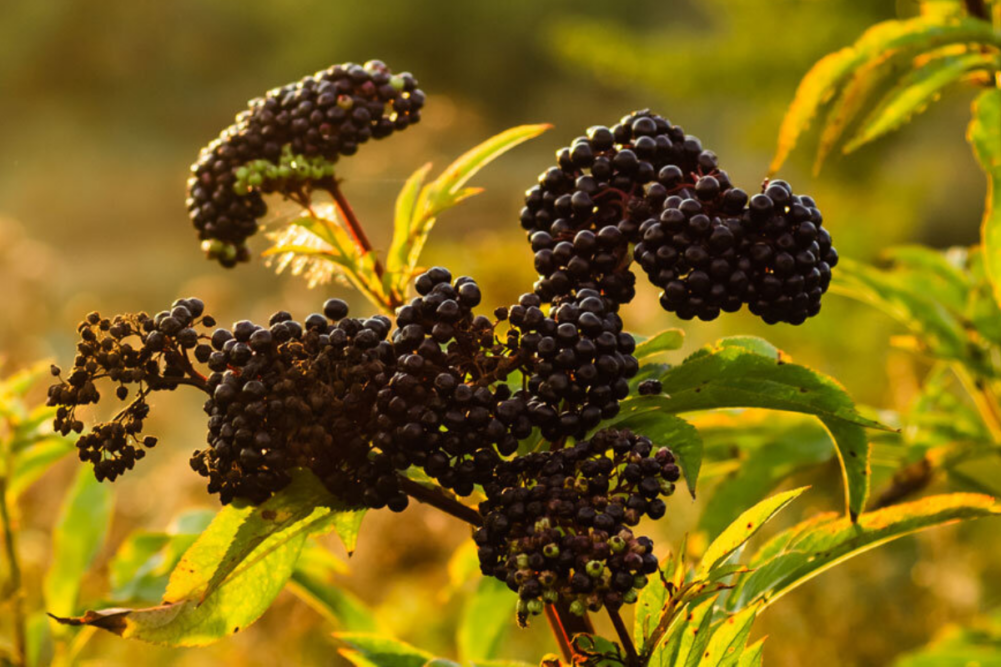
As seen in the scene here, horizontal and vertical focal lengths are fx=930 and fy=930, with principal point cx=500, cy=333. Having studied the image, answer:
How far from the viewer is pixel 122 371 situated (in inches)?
23.5

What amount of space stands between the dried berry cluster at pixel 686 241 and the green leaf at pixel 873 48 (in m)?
0.30

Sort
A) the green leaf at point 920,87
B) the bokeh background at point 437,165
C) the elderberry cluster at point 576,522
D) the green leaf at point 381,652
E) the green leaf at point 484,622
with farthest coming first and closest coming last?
the bokeh background at point 437,165, the green leaf at point 484,622, the green leaf at point 920,87, the green leaf at point 381,652, the elderberry cluster at point 576,522

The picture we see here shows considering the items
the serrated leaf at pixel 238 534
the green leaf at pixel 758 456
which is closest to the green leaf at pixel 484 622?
the green leaf at pixel 758 456

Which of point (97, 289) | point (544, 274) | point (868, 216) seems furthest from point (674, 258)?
point (97, 289)

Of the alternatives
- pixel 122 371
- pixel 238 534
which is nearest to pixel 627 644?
pixel 238 534

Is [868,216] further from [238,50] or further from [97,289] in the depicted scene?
[238,50]

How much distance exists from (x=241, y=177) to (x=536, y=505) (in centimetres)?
45

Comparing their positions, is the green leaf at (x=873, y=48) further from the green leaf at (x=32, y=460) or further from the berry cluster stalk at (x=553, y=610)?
the green leaf at (x=32, y=460)

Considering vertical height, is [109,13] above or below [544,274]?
above

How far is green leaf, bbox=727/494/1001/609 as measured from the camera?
0.67 m

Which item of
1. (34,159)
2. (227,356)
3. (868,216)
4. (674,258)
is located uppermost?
(34,159)

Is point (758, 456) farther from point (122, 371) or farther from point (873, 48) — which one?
point (122, 371)

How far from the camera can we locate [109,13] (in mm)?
15906

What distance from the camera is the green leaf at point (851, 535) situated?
67cm
